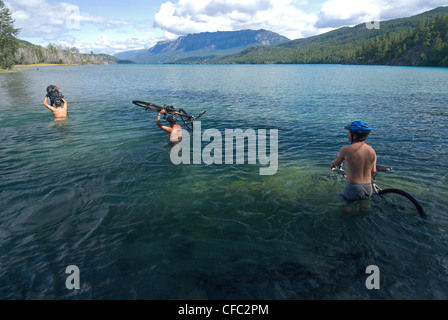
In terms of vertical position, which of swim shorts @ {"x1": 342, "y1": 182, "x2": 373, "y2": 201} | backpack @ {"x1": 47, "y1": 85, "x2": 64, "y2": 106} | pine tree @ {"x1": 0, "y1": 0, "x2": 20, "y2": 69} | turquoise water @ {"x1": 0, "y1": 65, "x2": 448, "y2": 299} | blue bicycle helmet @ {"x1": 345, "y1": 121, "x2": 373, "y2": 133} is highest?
pine tree @ {"x1": 0, "y1": 0, "x2": 20, "y2": 69}

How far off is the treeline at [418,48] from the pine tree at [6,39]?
207m

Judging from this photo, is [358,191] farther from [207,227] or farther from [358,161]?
[207,227]

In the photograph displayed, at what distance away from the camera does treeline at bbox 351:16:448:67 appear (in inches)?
5389

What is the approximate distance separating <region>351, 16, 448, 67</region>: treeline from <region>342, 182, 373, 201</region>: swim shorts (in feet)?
569

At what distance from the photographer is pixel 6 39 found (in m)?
97.0

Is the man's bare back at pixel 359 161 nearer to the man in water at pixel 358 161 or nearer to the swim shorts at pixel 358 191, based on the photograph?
the man in water at pixel 358 161

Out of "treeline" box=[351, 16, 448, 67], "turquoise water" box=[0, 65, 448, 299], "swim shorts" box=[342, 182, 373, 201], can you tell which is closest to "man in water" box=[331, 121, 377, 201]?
"swim shorts" box=[342, 182, 373, 201]

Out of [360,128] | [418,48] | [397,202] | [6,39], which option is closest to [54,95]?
[360,128]

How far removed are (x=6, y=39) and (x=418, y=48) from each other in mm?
224049

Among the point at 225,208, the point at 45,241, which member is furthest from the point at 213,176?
the point at 45,241

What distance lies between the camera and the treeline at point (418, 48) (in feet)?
449

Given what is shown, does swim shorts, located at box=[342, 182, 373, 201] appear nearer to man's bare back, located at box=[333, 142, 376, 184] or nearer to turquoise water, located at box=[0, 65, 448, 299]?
man's bare back, located at box=[333, 142, 376, 184]

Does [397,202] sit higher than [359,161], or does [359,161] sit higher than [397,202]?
[359,161]
